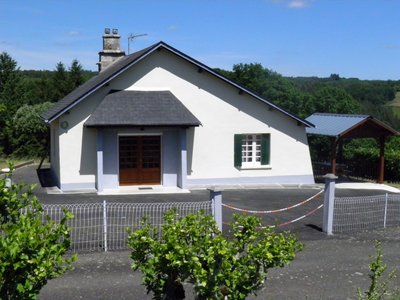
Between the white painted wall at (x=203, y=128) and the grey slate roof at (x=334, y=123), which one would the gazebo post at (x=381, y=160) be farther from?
the white painted wall at (x=203, y=128)

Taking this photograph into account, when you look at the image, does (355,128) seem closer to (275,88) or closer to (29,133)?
(29,133)

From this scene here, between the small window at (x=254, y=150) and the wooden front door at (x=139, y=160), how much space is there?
11.2 feet

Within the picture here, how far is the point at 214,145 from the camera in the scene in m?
22.0

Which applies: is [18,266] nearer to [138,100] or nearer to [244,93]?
[138,100]

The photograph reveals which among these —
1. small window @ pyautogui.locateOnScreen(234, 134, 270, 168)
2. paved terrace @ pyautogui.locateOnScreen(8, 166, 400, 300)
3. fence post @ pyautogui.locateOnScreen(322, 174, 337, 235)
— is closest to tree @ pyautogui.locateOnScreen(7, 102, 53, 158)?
small window @ pyautogui.locateOnScreen(234, 134, 270, 168)

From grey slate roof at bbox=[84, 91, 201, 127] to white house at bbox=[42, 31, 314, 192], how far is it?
0.04 meters

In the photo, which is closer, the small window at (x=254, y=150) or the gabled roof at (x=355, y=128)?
the small window at (x=254, y=150)

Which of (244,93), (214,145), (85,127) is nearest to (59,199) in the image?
(85,127)

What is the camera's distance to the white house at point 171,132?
66.5 feet

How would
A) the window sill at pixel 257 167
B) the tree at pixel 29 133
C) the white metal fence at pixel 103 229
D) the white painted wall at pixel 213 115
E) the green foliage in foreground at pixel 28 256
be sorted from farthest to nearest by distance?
the tree at pixel 29 133, the window sill at pixel 257 167, the white painted wall at pixel 213 115, the white metal fence at pixel 103 229, the green foliage in foreground at pixel 28 256

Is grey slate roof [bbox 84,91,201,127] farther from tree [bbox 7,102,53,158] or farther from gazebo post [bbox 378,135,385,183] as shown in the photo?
tree [bbox 7,102,53,158]

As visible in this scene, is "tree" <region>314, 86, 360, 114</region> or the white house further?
"tree" <region>314, 86, 360, 114</region>

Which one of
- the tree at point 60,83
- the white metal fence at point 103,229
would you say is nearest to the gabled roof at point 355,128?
the white metal fence at point 103,229

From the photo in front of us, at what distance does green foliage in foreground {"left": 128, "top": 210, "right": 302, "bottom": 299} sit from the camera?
5.77m
